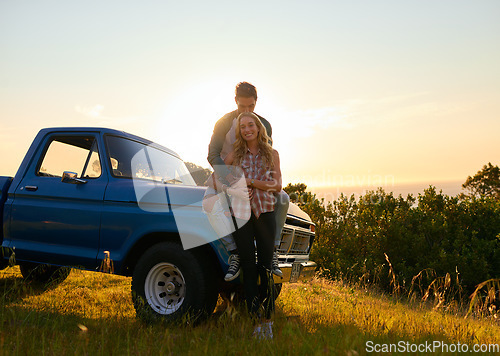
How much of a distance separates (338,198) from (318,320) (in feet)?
31.1

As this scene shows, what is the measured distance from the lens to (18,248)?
493cm

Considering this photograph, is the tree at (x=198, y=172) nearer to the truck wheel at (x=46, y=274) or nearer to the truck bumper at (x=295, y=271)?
the truck bumper at (x=295, y=271)

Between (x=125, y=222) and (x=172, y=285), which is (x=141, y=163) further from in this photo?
(x=172, y=285)

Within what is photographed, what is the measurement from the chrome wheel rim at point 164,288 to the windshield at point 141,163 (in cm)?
121

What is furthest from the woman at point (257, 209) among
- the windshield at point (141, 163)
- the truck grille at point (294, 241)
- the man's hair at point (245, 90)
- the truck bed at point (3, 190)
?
the truck bed at point (3, 190)

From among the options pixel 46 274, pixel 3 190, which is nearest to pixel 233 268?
pixel 3 190

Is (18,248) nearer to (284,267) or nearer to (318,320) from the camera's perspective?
(284,267)

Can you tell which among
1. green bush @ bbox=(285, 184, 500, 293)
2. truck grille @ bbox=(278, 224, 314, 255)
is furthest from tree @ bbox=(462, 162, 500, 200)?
truck grille @ bbox=(278, 224, 314, 255)

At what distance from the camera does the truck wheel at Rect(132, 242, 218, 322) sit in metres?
3.93

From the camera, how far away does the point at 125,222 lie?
14.3 feet

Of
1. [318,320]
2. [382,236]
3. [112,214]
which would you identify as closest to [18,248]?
[112,214]

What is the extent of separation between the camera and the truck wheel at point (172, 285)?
3.93 meters

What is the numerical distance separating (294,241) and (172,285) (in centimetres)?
182

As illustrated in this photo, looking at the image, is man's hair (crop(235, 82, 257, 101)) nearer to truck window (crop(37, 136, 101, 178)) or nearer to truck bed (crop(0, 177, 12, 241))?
truck window (crop(37, 136, 101, 178))
